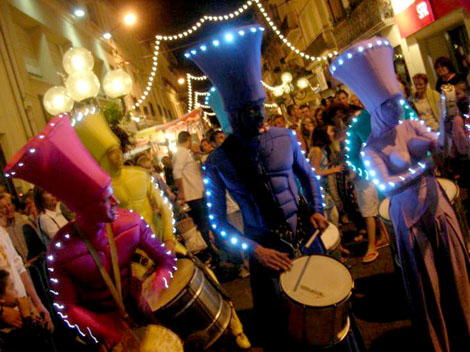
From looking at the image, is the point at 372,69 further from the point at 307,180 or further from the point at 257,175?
the point at 257,175

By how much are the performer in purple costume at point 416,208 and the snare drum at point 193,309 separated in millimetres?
1562

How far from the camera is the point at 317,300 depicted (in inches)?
96.9

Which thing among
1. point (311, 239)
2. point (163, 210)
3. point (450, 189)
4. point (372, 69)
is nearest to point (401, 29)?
point (450, 189)

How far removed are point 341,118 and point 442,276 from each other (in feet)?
11.6

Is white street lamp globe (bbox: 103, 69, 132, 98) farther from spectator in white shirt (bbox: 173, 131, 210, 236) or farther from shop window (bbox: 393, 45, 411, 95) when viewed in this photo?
shop window (bbox: 393, 45, 411, 95)

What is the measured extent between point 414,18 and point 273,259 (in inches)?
572

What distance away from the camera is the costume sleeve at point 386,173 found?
3094 mm

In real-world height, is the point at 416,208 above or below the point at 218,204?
below

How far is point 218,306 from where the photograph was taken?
3646 millimetres

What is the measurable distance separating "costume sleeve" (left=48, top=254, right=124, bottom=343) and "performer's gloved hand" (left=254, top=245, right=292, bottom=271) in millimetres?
939

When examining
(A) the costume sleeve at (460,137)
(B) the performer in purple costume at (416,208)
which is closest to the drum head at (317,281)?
Result: (B) the performer in purple costume at (416,208)

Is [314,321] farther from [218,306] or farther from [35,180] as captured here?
[35,180]

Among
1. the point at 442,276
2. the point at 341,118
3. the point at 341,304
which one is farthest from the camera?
the point at 341,118

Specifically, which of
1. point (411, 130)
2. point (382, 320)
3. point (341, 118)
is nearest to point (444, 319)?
point (382, 320)
